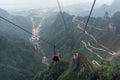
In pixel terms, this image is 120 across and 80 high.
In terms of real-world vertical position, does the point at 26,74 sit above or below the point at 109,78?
below

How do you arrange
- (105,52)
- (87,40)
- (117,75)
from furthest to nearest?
(87,40)
(105,52)
(117,75)

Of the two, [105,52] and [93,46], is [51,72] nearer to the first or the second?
[105,52]

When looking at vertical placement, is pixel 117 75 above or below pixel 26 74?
above

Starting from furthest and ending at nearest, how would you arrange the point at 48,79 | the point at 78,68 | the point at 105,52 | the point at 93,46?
the point at 93,46
the point at 105,52
the point at 48,79
the point at 78,68

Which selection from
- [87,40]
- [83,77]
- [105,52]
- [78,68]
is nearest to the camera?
[83,77]

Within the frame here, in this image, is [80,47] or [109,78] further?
[80,47]

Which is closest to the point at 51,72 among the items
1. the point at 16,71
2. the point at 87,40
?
the point at 16,71

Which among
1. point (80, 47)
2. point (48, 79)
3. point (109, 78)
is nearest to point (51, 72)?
point (48, 79)

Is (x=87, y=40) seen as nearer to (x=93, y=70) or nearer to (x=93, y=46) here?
(x=93, y=46)

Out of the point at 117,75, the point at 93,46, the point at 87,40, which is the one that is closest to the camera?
the point at 117,75
